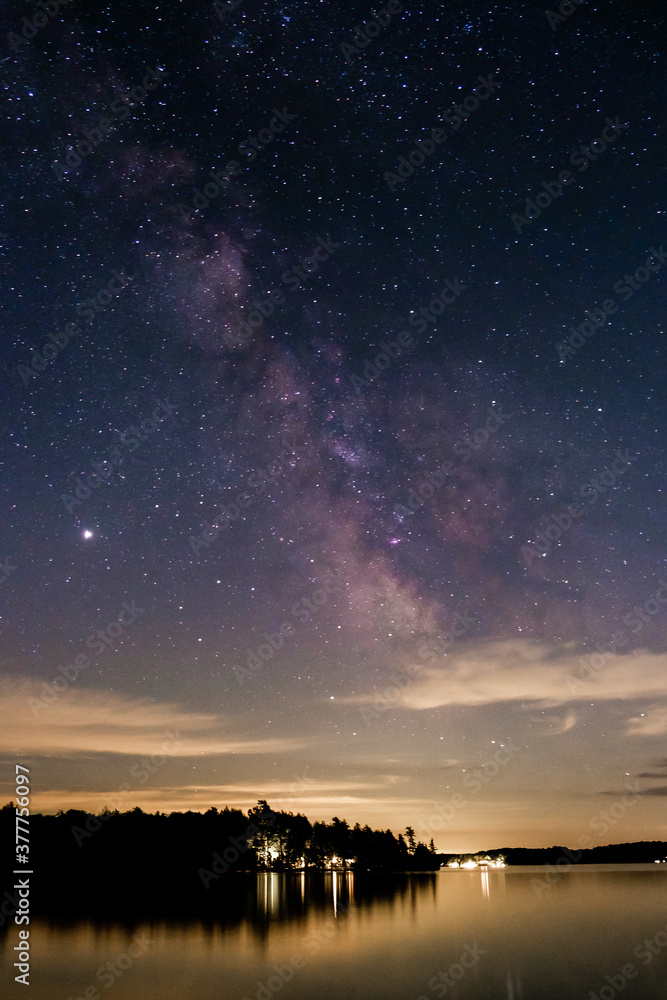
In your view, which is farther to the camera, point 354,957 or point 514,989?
point 354,957

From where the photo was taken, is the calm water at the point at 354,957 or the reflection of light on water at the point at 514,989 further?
the calm water at the point at 354,957

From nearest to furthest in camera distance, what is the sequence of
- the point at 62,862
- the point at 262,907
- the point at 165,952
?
the point at 165,952, the point at 262,907, the point at 62,862

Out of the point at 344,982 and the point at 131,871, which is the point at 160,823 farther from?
the point at 344,982

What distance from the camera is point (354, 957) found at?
34.8m

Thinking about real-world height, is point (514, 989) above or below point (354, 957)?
above

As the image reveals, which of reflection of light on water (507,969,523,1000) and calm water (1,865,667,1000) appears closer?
reflection of light on water (507,969,523,1000)

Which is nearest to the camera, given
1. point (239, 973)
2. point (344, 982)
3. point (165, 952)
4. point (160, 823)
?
point (344, 982)

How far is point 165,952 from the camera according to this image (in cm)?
3584

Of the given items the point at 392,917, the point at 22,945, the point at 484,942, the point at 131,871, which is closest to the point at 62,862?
the point at 131,871

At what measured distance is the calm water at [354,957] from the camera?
26.9m

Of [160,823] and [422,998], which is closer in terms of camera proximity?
[422,998]

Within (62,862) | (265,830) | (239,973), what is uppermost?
(239,973)

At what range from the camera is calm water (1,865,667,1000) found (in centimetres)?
2691

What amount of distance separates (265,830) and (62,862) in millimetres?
83535
